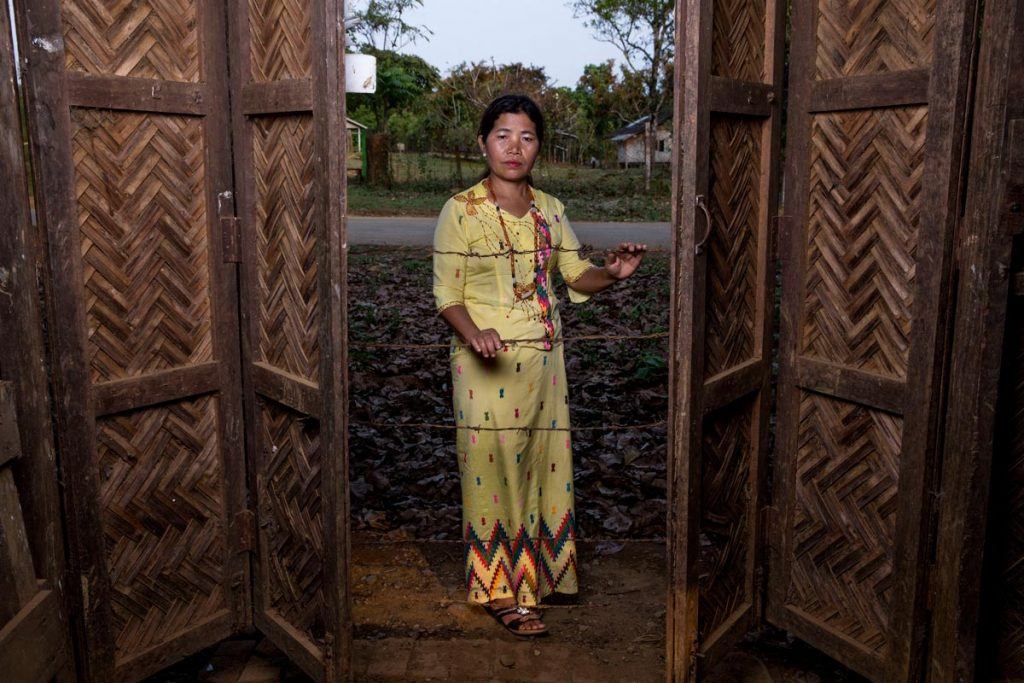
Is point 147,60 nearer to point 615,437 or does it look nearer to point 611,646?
point 611,646

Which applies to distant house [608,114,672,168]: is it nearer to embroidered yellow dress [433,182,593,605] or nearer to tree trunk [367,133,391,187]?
tree trunk [367,133,391,187]

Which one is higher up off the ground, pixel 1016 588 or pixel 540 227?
pixel 540 227

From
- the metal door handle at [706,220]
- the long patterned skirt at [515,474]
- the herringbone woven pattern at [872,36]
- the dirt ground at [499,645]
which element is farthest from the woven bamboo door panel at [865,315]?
the long patterned skirt at [515,474]

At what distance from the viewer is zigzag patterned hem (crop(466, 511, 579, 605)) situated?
13.2ft

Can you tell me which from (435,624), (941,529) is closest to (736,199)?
(941,529)

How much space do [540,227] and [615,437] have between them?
2856mm

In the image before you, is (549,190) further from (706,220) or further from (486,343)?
(706,220)

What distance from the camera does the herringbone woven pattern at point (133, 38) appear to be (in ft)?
9.63

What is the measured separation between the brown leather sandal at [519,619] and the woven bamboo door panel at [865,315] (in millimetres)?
996

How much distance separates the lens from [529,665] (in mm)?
3721

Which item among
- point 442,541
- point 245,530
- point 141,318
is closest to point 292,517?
point 245,530

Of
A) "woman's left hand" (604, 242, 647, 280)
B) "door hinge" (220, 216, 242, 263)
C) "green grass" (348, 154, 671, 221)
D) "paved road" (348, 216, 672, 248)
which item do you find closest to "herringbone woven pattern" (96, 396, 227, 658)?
"door hinge" (220, 216, 242, 263)

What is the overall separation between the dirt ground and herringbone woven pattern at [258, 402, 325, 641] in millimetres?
342

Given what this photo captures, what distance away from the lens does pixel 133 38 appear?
10.1ft
